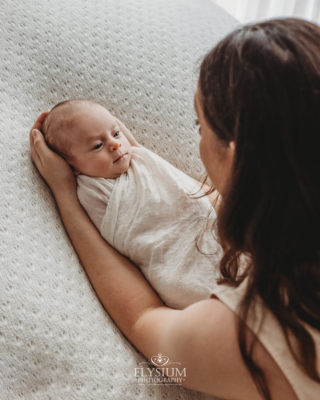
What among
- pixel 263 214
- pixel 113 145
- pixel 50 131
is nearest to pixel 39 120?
pixel 50 131

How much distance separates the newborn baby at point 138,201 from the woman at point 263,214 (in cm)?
20

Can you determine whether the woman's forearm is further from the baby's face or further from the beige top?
the beige top

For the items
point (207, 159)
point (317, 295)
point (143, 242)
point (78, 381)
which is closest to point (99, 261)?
point (143, 242)

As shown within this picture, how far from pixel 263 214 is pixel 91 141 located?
55cm

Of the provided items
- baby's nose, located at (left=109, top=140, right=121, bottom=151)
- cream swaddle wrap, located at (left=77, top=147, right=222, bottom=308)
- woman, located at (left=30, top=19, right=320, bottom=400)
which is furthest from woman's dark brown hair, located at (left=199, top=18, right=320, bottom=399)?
baby's nose, located at (left=109, top=140, right=121, bottom=151)

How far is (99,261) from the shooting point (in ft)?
3.28

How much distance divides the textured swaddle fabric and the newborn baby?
87 mm

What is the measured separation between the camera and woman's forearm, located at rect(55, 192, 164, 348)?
37.4 inches

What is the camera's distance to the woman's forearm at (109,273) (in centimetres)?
95

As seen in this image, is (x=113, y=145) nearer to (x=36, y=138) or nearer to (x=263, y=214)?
(x=36, y=138)

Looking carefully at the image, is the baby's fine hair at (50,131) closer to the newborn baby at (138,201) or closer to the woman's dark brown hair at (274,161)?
the newborn baby at (138,201)

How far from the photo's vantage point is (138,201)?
1.07 m

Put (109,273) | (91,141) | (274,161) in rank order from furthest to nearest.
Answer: (91,141), (109,273), (274,161)

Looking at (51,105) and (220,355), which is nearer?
(220,355)
